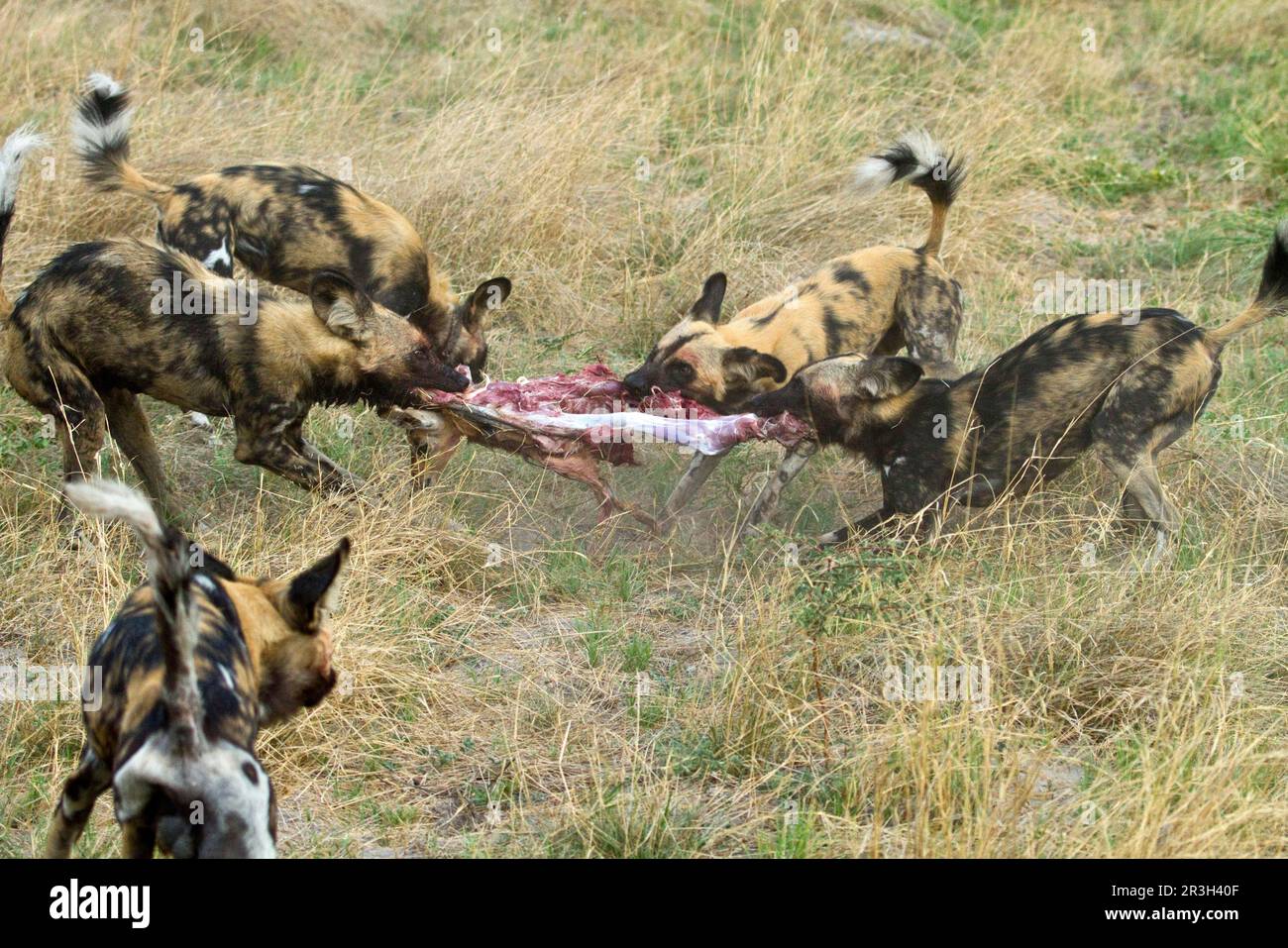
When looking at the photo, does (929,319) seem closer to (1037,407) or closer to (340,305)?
(1037,407)

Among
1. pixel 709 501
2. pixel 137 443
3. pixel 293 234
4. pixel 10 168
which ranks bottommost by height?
pixel 709 501

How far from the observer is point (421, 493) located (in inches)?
196

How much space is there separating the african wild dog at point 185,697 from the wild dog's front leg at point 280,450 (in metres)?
1.93

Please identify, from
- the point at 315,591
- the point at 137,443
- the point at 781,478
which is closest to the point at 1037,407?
the point at 781,478

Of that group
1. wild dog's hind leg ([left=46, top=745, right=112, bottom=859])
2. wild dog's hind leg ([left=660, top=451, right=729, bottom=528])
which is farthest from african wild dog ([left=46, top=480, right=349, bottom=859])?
wild dog's hind leg ([left=660, top=451, right=729, bottom=528])

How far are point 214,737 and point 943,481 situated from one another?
3199 mm

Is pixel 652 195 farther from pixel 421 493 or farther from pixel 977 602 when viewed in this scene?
pixel 977 602

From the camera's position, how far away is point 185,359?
4965 mm

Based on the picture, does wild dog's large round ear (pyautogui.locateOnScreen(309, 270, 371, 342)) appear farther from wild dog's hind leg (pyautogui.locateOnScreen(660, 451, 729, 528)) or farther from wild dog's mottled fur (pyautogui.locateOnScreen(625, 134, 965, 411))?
wild dog's hind leg (pyautogui.locateOnScreen(660, 451, 729, 528))

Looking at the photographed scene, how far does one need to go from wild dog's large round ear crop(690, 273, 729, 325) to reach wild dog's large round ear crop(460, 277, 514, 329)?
29.8 inches

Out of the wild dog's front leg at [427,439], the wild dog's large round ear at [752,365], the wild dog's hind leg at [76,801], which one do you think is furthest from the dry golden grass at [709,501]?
the wild dog's large round ear at [752,365]

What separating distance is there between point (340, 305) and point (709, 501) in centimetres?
154

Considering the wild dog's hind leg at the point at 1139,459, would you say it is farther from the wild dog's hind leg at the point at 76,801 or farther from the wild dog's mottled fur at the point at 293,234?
the wild dog's hind leg at the point at 76,801

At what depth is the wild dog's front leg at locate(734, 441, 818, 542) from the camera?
543 cm
